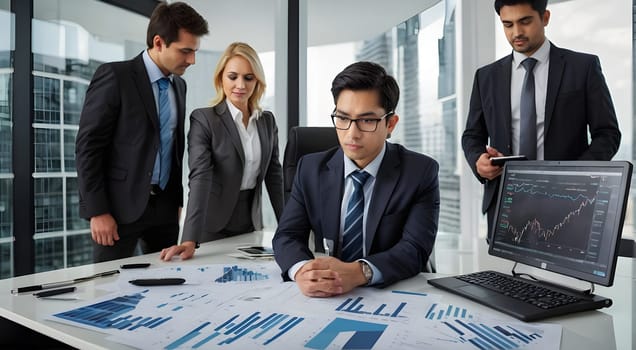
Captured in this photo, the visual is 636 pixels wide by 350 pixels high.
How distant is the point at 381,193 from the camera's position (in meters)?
1.48

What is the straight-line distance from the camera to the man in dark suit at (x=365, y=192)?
1.45 meters

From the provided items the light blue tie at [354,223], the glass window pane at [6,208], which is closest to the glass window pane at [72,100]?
the glass window pane at [6,208]

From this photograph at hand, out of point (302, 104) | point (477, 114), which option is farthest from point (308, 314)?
point (302, 104)

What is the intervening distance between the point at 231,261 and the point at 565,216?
1001mm

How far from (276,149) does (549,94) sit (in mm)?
1273

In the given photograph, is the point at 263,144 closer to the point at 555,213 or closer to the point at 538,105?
the point at 538,105

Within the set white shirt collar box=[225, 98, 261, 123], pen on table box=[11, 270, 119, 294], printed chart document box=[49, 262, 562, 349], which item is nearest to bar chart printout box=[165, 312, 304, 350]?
printed chart document box=[49, 262, 562, 349]

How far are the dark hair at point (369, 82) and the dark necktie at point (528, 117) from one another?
72cm

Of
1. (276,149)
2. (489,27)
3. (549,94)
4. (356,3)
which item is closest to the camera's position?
(549,94)

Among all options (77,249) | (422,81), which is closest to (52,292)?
(77,249)

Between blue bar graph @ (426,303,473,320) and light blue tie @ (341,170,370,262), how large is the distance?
447 millimetres

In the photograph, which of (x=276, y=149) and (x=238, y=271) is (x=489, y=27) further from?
(x=238, y=271)

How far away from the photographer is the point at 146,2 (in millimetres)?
3527

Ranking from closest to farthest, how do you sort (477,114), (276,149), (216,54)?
(477,114), (276,149), (216,54)
